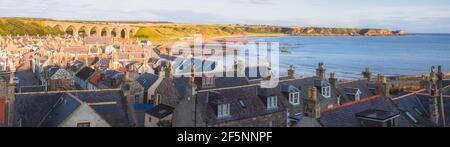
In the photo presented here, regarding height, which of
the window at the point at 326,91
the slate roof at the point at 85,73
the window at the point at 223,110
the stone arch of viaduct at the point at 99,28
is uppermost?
the stone arch of viaduct at the point at 99,28

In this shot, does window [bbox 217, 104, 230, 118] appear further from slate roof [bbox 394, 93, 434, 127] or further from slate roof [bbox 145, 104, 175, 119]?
slate roof [bbox 394, 93, 434, 127]

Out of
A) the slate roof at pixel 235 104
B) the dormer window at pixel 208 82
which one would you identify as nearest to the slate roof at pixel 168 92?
the dormer window at pixel 208 82

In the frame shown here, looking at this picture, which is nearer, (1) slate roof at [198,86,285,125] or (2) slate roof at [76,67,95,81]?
(1) slate roof at [198,86,285,125]

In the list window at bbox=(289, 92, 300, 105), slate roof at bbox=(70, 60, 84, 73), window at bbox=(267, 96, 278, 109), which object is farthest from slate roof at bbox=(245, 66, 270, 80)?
slate roof at bbox=(70, 60, 84, 73)

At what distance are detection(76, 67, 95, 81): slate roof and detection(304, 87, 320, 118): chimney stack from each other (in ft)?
99.1

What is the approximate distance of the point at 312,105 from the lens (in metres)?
15.1

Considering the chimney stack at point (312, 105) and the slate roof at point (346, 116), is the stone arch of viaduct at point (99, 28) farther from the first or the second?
the chimney stack at point (312, 105)

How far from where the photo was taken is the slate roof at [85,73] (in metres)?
41.3

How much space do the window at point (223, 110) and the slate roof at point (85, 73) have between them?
23.7 m

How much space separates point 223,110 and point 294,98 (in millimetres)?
6545

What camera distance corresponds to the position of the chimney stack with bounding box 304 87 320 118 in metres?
14.9

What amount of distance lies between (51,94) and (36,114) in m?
1.47

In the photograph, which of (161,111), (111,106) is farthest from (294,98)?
(111,106)

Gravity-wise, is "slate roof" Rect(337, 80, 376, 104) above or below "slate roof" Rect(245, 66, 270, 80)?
below
